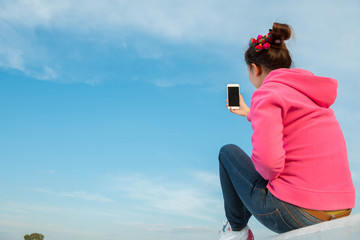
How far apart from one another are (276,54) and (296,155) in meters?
0.96

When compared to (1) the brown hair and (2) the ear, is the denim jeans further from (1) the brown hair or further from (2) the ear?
(1) the brown hair

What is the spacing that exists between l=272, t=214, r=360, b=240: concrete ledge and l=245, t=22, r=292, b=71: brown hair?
138 cm

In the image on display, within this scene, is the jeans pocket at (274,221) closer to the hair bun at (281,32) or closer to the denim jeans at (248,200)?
the denim jeans at (248,200)

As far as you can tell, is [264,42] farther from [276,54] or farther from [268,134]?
[268,134]

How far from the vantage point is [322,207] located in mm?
2668

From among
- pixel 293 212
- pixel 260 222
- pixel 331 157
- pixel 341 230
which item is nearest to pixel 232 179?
pixel 260 222

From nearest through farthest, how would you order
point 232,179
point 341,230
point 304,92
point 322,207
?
point 341,230 → point 322,207 → point 304,92 → point 232,179

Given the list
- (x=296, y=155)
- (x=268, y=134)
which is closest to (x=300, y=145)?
(x=296, y=155)

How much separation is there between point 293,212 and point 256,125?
27.6 inches

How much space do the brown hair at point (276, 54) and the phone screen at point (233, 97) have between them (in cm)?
75

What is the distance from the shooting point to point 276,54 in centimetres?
321

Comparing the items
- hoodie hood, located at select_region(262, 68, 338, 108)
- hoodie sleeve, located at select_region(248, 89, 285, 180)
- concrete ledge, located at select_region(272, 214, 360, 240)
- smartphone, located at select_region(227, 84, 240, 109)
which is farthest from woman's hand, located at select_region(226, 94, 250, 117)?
concrete ledge, located at select_region(272, 214, 360, 240)

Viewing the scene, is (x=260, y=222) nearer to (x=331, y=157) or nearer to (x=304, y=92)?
(x=331, y=157)

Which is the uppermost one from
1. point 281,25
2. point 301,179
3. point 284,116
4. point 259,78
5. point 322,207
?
point 281,25
